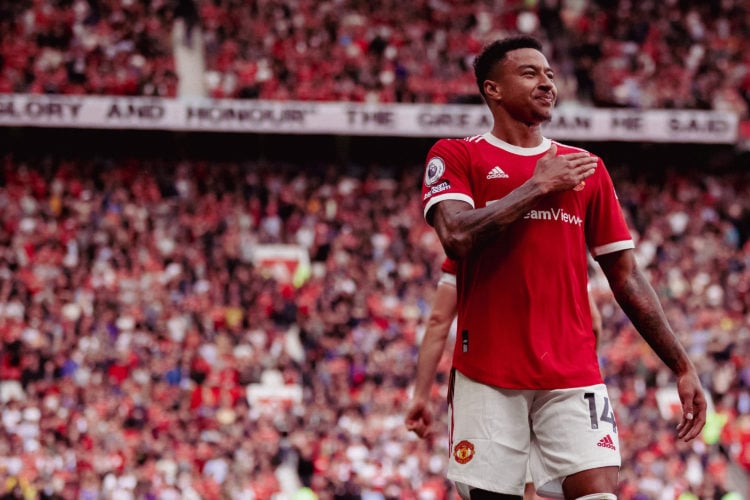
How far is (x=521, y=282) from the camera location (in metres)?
4.33

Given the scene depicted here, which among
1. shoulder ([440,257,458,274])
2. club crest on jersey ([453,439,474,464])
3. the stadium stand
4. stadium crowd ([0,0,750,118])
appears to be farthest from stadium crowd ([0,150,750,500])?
club crest on jersey ([453,439,474,464])

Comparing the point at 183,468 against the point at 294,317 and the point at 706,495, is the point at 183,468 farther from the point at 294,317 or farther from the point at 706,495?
the point at 706,495

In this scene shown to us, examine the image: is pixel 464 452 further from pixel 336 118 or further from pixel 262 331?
pixel 336 118

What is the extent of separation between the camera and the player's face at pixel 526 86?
445 cm

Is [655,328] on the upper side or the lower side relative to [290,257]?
lower

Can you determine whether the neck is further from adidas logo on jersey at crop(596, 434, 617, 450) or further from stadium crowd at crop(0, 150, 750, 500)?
stadium crowd at crop(0, 150, 750, 500)

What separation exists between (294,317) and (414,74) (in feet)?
20.1

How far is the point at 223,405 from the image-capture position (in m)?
16.0

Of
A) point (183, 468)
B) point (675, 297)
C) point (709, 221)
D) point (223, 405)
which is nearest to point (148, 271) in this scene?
point (223, 405)

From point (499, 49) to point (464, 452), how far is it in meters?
1.61

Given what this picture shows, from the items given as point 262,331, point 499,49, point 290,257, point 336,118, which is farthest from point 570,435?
point 336,118

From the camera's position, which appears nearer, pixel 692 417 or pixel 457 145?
pixel 692 417

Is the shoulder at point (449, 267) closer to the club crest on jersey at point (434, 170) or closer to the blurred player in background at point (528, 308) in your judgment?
the blurred player in background at point (528, 308)

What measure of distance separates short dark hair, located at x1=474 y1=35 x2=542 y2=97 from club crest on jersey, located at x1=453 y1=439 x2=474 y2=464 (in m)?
1.44
